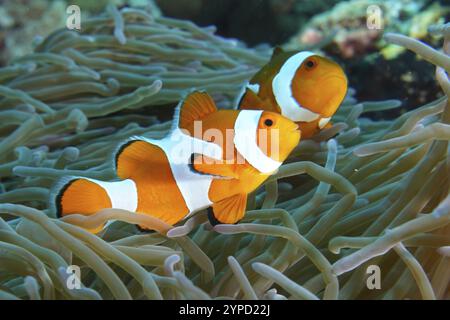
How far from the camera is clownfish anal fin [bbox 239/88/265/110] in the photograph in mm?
1504

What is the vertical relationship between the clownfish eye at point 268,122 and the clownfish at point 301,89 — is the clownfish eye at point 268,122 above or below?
below

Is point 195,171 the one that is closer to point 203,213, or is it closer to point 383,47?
point 203,213

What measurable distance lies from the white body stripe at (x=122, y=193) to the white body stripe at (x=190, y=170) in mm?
106

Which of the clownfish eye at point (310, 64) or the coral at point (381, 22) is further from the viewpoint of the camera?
the coral at point (381, 22)

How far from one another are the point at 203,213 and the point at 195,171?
0.53ft

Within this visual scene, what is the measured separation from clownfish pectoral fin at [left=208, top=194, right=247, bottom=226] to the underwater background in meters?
0.05

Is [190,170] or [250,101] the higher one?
[250,101]

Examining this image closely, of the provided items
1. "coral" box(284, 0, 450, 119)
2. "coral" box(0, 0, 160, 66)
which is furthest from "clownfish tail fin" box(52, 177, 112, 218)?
"coral" box(0, 0, 160, 66)

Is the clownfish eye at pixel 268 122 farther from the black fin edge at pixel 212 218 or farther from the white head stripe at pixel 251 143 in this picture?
the black fin edge at pixel 212 218

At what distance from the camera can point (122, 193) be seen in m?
1.20

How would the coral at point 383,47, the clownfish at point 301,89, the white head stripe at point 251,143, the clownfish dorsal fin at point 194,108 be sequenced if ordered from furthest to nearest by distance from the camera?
the coral at point 383,47
the clownfish at point 301,89
the clownfish dorsal fin at point 194,108
the white head stripe at point 251,143

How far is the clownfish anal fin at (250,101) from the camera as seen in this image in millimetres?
1504

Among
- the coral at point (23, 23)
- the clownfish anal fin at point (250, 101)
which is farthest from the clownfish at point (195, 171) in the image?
the coral at point (23, 23)

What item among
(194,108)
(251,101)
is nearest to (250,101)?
(251,101)
